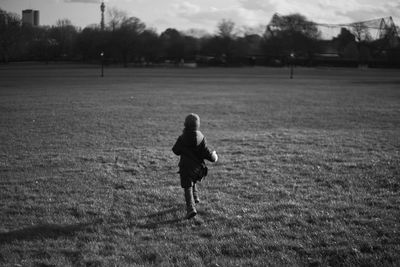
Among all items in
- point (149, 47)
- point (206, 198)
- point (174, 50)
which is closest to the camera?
point (206, 198)

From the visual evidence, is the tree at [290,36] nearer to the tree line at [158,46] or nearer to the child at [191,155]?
the tree line at [158,46]

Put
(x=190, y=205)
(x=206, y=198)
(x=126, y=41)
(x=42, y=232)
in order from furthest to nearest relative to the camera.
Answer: (x=126, y=41) < (x=206, y=198) < (x=190, y=205) < (x=42, y=232)

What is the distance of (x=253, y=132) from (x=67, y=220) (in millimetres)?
7791

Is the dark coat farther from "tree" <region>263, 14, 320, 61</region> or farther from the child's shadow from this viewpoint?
"tree" <region>263, 14, 320, 61</region>

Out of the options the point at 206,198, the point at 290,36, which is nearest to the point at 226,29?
the point at 290,36

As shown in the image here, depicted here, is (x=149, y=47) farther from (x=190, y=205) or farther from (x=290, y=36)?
(x=190, y=205)

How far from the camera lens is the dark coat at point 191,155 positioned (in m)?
5.12

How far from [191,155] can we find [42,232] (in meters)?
2.02

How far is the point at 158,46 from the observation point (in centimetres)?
9038

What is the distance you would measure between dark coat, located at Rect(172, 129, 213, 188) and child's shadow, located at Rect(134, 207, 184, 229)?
15.8 inches

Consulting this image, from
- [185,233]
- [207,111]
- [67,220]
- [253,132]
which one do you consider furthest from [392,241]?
[207,111]

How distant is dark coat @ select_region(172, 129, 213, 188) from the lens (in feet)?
16.8

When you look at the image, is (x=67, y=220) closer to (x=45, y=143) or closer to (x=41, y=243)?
(x=41, y=243)

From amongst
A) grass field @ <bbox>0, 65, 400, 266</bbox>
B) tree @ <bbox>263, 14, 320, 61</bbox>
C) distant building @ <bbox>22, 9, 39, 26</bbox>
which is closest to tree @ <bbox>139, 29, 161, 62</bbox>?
tree @ <bbox>263, 14, 320, 61</bbox>
